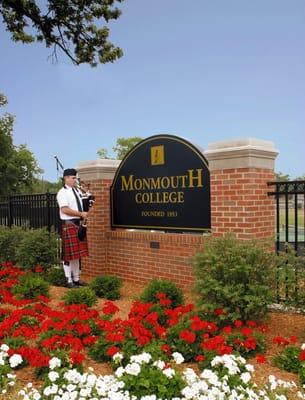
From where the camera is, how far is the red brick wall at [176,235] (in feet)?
19.2

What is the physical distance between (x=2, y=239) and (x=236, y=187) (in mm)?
5797

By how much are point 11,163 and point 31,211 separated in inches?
788

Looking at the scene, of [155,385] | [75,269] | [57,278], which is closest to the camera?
[155,385]

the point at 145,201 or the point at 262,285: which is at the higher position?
the point at 145,201

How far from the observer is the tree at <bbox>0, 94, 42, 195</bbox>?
2981 centimetres

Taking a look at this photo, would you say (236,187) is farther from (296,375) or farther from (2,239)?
(2,239)

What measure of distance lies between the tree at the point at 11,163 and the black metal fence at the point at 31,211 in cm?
1775

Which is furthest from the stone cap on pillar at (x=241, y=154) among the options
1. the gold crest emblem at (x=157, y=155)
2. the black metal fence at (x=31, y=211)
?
the black metal fence at (x=31, y=211)

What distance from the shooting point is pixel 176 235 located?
6855 mm

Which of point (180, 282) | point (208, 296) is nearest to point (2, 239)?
point (180, 282)

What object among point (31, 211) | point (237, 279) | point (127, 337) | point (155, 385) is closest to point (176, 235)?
point (237, 279)

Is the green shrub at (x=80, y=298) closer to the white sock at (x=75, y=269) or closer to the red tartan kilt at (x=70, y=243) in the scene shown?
the red tartan kilt at (x=70, y=243)

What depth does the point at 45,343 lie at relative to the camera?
3.71 meters

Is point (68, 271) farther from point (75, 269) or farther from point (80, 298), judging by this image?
point (80, 298)
